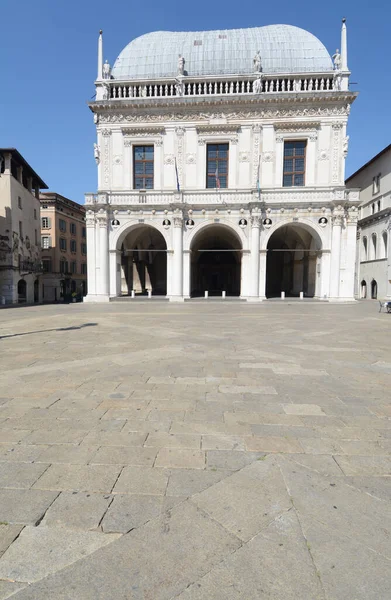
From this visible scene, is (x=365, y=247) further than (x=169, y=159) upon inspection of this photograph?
Yes

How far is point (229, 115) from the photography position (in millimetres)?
27594

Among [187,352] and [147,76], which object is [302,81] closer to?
[147,76]

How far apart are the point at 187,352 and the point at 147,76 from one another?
32418 mm

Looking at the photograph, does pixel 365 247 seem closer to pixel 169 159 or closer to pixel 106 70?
pixel 169 159

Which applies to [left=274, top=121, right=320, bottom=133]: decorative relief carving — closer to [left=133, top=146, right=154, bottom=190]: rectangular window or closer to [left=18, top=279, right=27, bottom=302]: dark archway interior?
[left=133, top=146, right=154, bottom=190]: rectangular window

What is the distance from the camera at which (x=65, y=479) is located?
282 cm

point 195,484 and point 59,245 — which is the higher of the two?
point 59,245

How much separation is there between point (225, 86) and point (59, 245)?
31.3 metres

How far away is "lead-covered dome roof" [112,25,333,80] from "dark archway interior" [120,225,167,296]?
15620mm

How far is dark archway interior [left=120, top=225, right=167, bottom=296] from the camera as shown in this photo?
34.8 meters

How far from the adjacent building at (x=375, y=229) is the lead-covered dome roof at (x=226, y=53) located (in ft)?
43.1

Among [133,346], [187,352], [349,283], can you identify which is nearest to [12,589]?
[187,352]

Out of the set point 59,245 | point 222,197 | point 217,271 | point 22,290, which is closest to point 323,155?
point 222,197

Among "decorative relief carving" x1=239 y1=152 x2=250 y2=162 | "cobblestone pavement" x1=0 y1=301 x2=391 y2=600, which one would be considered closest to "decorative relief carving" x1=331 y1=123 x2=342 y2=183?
"decorative relief carving" x1=239 y1=152 x2=250 y2=162
